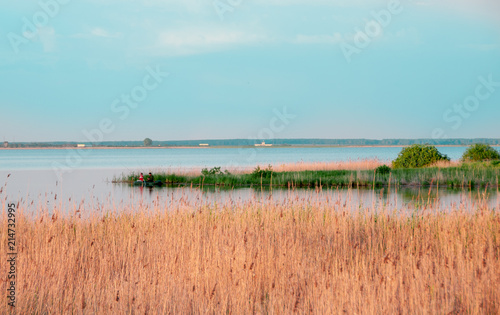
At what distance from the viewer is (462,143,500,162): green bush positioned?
35.4 metres

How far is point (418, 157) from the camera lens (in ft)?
112

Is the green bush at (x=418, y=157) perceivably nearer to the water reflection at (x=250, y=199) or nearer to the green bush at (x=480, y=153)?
the green bush at (x=480, y=153)

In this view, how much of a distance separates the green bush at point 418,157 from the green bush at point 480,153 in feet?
8.59

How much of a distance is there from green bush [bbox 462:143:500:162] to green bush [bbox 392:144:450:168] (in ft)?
8.59

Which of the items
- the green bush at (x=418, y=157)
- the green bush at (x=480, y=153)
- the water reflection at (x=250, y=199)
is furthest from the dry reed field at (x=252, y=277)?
the green bush at (x=480, y=153)

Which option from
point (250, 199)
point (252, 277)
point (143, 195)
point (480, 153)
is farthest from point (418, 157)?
point (252, 277)

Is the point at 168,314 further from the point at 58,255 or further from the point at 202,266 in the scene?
the point at 58,255

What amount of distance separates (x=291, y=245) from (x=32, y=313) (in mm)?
3850

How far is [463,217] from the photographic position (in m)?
9.84

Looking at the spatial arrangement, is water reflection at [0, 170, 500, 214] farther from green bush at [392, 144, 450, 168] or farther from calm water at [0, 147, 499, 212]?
green bush at [392, 144, 450, 168]

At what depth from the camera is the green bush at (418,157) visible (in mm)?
34031

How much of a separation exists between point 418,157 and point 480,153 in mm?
5516

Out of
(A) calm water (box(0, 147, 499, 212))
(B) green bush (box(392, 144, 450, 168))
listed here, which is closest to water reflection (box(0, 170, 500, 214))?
(A) calm water (box(0, 147, 499, 212))

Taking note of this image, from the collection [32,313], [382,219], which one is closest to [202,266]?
[32,313]
